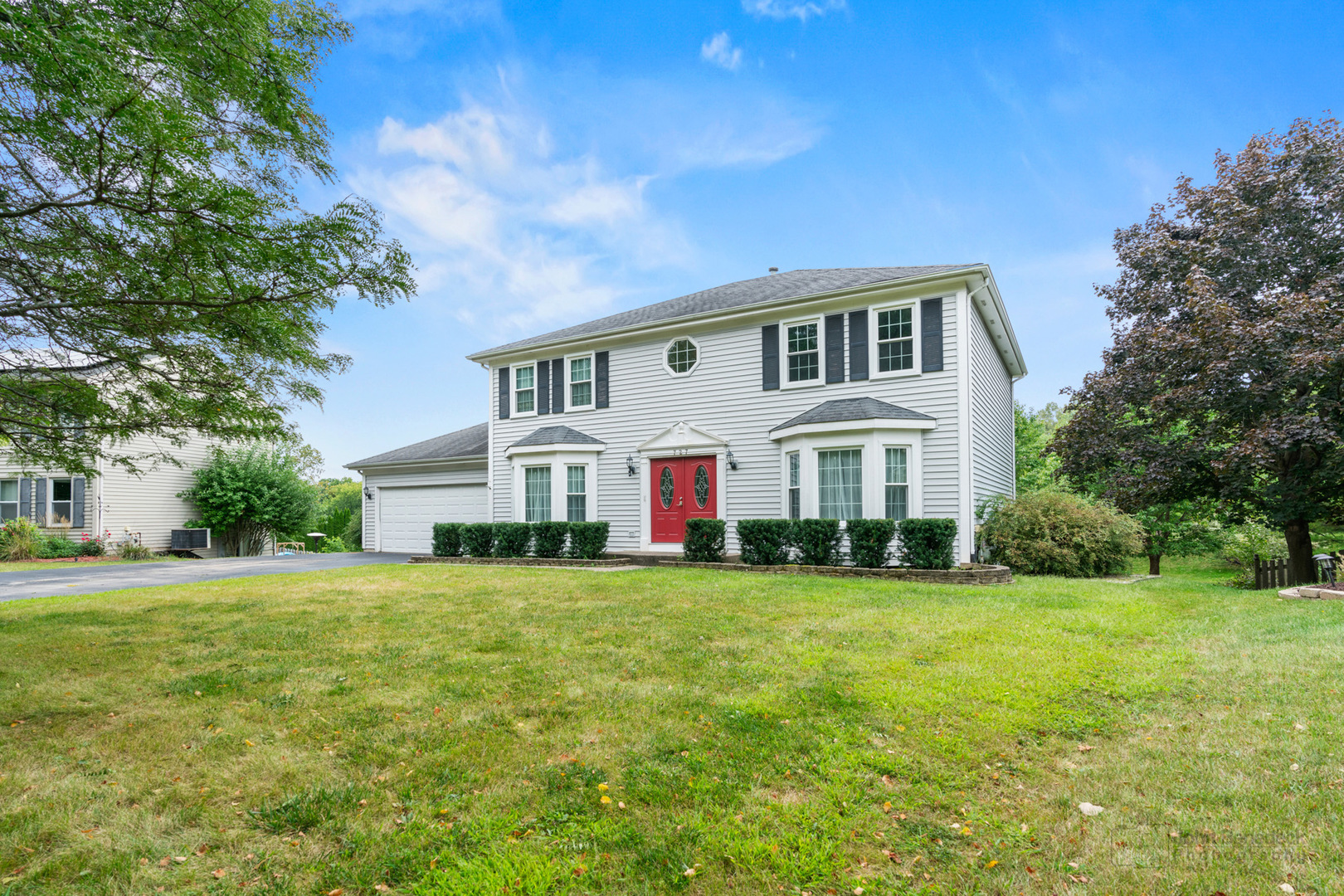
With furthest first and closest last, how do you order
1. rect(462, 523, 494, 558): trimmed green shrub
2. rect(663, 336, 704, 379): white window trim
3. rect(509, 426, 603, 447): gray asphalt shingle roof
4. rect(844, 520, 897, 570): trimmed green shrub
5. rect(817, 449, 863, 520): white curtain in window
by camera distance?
rect(509, 426, 603, 447): gray asphalt shingle roof < rect(462, 523, 494, 558): trimmed green shrub < rect(663, 336, 704, 379): white window trim < rect(817, 449, 863, 520): white curtain in window < rect(844, 520, 897, 570): trimmed green shrub

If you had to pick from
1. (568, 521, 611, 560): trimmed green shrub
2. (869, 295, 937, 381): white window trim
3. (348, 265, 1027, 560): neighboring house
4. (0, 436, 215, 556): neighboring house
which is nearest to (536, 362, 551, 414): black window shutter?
A: (348, 265, 1027, 560): neighboring house

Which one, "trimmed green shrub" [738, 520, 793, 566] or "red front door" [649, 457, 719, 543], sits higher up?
"red front door" [649, 457, 719, 543]

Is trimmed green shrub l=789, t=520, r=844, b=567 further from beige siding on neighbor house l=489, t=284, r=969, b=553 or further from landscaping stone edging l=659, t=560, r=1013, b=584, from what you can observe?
beige siding on neighbor house l=489, t=284, r=969, b=553

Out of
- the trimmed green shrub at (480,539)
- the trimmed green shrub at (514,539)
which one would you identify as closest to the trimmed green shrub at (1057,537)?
the trimmed green shrub at (514,539)

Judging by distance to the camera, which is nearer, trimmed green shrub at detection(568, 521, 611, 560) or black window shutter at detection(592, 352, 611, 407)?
trimmed green shrub at detection(568, 521, 611, 560)

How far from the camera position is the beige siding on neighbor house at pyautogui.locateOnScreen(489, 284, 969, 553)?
11391 millimetres

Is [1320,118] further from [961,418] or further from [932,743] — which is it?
[932,743]

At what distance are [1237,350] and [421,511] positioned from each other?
1879 cm

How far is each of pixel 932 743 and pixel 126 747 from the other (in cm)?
419

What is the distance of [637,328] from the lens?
14.0 meters

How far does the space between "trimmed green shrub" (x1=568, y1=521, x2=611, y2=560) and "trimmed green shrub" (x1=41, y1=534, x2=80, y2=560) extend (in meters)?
15.7

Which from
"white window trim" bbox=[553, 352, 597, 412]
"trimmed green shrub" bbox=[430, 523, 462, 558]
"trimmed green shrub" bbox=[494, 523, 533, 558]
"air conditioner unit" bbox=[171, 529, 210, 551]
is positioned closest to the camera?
Answer: "trimmed green shrub" bbox=[494, 523, 533, 558]

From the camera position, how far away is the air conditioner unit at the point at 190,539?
20.8 metres

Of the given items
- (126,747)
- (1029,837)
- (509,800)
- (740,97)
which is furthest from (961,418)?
(126,747)
